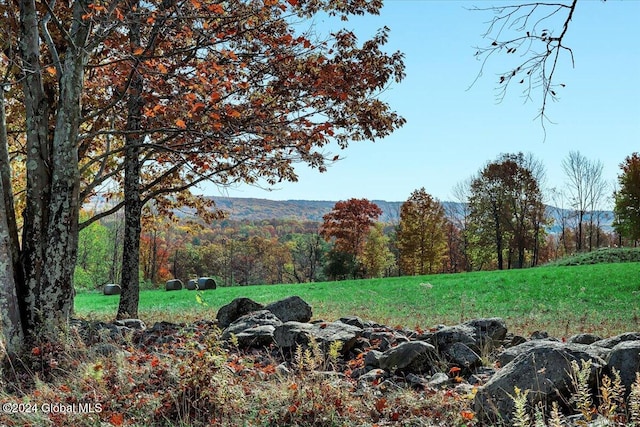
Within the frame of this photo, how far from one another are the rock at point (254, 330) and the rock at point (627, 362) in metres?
4.81

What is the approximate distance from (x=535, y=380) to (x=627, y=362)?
980mm

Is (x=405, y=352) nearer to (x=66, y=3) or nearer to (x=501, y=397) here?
(x=501, y=397)

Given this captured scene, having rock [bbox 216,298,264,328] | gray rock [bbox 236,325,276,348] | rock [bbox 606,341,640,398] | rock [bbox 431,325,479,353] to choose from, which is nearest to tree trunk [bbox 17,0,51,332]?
gray rock [bbox 236,325,276,348]

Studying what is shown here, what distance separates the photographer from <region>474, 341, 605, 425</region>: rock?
4.25 metres

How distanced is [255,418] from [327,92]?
6.98 metres

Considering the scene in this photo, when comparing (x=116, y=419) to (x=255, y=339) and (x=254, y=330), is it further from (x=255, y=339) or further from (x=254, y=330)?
(x=254, y=330)

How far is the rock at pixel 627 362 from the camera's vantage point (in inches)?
180

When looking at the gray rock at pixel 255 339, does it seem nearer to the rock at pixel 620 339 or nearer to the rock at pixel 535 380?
the rock at pixel 535 380

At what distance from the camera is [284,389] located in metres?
4.65

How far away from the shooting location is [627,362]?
15.3 feet

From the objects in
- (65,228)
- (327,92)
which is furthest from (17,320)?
(327,92)

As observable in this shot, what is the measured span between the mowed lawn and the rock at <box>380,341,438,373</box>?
3.52 metres

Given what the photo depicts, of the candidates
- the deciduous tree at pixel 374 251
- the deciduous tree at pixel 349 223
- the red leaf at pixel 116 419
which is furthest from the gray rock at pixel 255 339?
the deciduous tree at pixel 374 251

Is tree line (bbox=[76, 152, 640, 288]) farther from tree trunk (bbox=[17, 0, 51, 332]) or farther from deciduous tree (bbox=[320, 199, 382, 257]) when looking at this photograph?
tree trunk (bbox=[17, 0, 51, 332])
